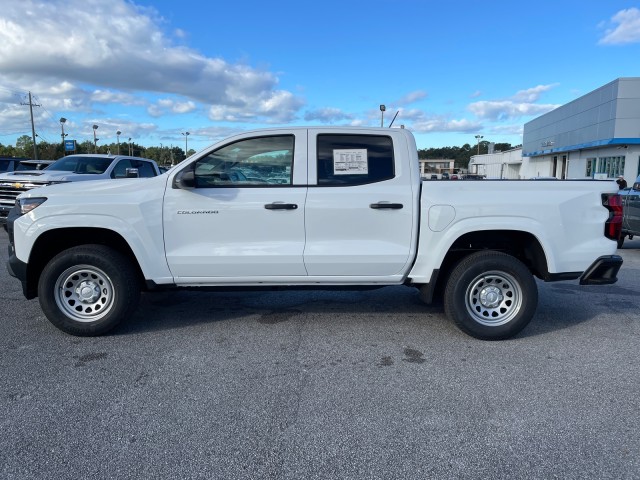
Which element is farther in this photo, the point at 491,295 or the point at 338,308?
the point at 338,308

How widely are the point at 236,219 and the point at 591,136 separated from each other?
115ft

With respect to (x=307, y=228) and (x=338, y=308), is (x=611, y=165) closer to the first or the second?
(x=338, y=308)

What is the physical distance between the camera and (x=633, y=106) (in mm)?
28031

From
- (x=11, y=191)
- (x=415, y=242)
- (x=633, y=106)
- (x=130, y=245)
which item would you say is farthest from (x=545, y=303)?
(x=633, y=106)

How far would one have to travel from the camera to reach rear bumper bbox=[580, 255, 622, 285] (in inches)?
179

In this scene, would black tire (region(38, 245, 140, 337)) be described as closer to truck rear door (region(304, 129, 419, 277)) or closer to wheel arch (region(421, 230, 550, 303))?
truck rear door (region(304, 129, 419, 277))

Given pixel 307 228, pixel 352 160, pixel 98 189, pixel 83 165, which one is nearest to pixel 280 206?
pixel 307 228

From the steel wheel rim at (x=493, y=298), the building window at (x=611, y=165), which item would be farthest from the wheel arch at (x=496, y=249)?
the building window at (x=611, y=165)

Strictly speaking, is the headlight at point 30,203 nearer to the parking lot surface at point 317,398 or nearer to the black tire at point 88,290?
the black tire at point 88,290

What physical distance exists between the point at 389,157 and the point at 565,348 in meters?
2.48

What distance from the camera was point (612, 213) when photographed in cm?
458

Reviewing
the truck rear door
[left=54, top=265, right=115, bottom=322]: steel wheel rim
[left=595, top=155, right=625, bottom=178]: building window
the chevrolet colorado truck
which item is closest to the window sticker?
the truck rear door

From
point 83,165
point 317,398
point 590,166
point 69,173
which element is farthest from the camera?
point 590,166

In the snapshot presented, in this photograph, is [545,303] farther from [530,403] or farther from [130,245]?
[130,245]
